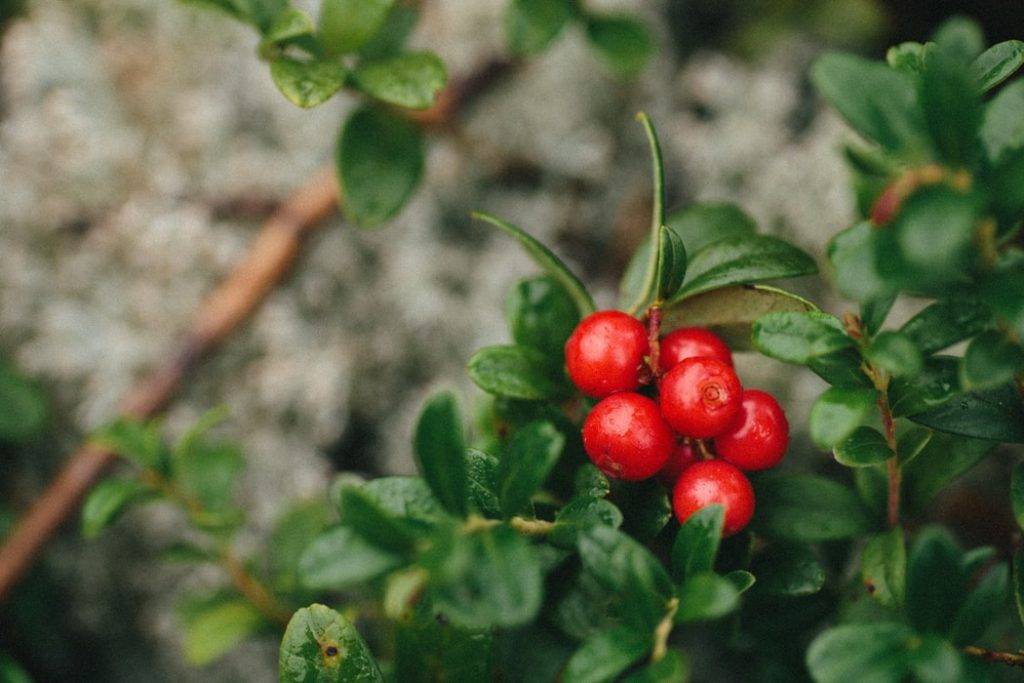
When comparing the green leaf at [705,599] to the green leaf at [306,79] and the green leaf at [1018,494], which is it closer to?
the green leaf at [1018,494]

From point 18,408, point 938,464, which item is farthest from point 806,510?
point 18,408

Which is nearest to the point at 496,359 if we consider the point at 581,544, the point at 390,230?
the point at 581,544

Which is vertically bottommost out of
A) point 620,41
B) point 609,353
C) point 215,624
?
point 215,624

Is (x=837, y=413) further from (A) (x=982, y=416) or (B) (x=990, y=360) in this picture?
(A) (x=982, y=416)

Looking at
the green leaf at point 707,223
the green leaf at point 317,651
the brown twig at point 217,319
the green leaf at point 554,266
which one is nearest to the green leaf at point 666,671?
the green leaf at point 317,651

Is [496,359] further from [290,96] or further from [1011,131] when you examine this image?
[1011,131]

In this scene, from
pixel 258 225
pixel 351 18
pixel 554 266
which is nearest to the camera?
pixel 554 266
